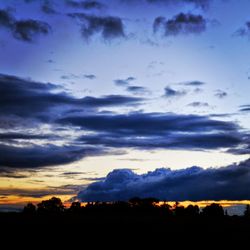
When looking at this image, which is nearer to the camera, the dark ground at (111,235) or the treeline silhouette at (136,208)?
the dark ground at (111,235)

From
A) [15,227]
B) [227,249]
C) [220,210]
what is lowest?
[227,249]

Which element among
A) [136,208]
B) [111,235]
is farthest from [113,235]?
[136,208]

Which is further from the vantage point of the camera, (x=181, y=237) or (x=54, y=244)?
(x=181, y=237)

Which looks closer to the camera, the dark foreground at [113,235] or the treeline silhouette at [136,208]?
the dark foreground at [113,235]

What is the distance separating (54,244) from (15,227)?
32.5 feet

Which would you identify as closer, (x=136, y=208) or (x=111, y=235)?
(x=111, y=235)

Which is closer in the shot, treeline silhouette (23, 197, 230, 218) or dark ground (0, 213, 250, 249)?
dark ground (0, 213, 250, 249)

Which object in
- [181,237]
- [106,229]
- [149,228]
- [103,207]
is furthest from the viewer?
[103,207]

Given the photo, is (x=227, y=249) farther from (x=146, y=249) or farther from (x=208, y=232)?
(x=208, y=232)

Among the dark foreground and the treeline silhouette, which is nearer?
the dark foreground

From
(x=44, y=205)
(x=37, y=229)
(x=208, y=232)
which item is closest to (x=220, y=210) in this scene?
(x=44, y=205)

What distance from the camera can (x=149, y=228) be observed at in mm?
57250

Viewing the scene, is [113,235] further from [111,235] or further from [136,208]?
[136,208]

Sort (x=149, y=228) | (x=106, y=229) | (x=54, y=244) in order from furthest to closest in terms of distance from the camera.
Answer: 1. (x=149, y=228)
2. (x=106, y=229)
3. (x=54, y=244)
